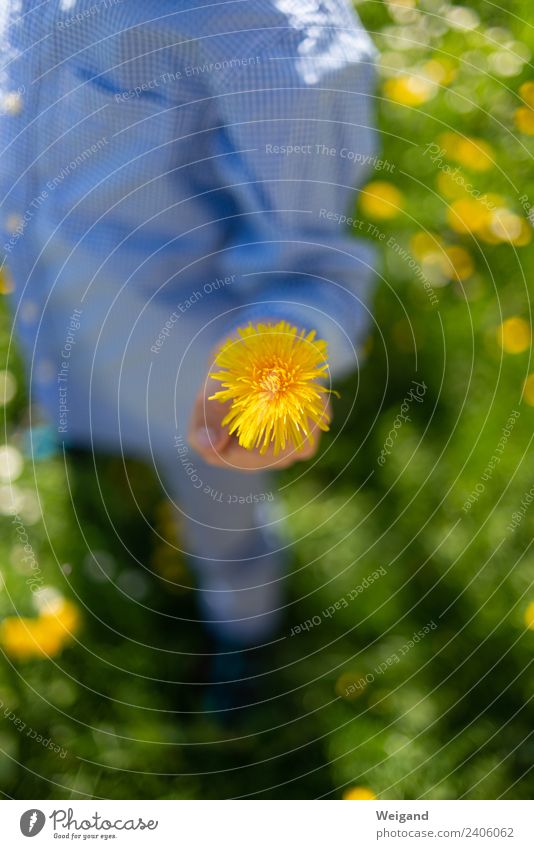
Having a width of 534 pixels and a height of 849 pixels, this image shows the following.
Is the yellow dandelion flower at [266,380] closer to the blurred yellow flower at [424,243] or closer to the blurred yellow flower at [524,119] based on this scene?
the blurred yellow flower at [424,243]

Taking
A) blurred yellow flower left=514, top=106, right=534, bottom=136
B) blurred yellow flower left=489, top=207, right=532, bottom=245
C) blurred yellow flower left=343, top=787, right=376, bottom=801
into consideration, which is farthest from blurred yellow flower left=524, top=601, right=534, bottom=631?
blurred yellow flower left=514, top=106, right=534, bottom=136

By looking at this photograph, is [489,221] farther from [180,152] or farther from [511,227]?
[180,152]

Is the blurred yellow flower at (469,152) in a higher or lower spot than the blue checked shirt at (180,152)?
higher

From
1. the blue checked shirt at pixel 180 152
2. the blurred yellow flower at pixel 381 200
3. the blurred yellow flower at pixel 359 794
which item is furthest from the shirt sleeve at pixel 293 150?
the blurred yellow flower at pixel 359 794

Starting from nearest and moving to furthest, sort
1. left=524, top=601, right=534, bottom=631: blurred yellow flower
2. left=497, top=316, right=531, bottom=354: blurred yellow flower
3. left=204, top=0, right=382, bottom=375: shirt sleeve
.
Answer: left=204, top=0, right=382, bottom=375: shirt sleeve → left=524, top=601, right=534, bottom=631: blurred yellow flower → left=497, top=316, right=531, bottom=354: blurred yellow flower

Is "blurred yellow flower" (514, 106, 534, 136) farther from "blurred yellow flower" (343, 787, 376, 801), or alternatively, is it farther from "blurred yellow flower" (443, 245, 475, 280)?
"blurred yellow flower" (343, 787, 376, 801)
